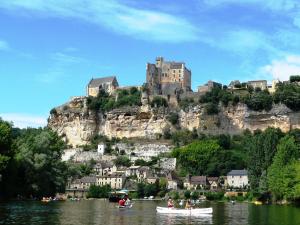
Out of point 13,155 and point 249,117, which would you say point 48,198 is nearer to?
point 13,155

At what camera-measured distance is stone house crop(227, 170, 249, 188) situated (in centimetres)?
11263

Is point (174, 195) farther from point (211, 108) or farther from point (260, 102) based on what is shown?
point (260, 102)

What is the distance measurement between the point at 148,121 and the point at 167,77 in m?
15.0

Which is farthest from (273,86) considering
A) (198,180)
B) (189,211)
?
(189,211)

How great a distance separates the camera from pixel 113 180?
12262 centimetres

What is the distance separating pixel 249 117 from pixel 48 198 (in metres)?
77.0

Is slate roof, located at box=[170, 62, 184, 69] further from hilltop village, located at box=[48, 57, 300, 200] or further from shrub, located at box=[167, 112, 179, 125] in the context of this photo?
shrub, located at box=[167, 112, 179, 125]

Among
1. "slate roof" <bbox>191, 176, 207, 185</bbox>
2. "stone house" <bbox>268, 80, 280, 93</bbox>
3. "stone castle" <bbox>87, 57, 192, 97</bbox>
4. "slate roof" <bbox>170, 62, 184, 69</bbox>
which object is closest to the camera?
"slate roof" <bbox>191, 176, 207, 185</bbox>

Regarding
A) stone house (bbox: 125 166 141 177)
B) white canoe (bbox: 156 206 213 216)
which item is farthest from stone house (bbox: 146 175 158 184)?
white canoe (bbox: 156 206 213 216)

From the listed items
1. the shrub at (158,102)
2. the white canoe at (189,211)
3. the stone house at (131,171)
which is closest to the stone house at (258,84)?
the shrub at (158,102)

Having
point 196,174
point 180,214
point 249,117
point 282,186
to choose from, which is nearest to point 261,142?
point 282,186

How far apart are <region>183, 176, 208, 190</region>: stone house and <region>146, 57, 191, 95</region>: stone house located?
35102mm

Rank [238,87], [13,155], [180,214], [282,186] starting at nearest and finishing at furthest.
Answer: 1. [180,214]
2. [13,155]
3. [282,186]
4. [238,87]

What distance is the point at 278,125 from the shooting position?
437 ft
